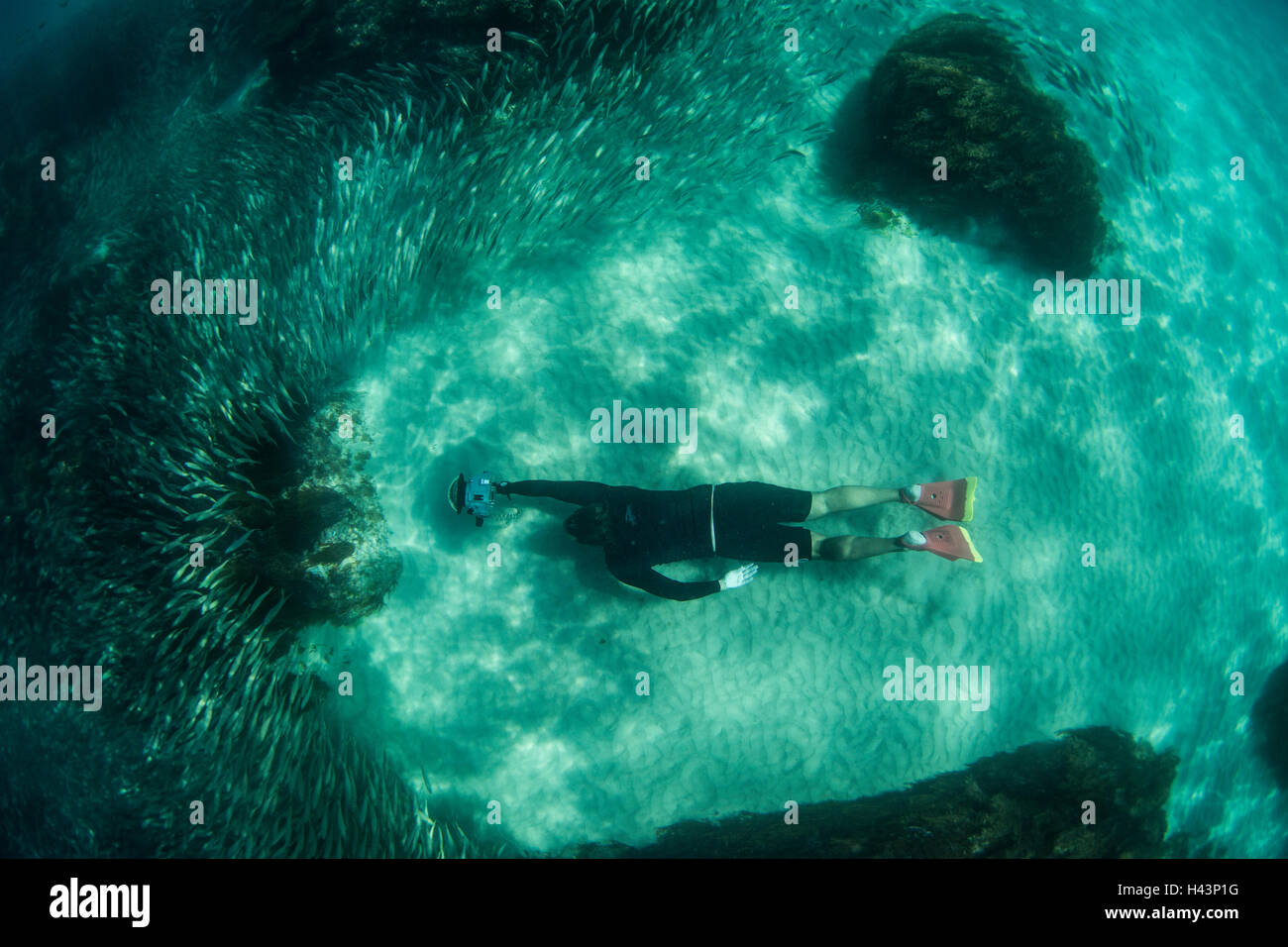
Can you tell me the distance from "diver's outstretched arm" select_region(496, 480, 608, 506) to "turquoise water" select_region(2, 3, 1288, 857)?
53cm

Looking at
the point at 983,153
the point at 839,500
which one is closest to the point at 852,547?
the point at 839,500

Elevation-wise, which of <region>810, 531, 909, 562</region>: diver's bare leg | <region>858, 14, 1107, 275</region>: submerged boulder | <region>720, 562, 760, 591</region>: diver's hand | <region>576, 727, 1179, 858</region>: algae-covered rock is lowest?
<region>576, 727, 1179, 858</region>: algae-covered rock

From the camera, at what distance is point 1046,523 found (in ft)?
23.7

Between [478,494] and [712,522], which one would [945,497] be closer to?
[712,522]

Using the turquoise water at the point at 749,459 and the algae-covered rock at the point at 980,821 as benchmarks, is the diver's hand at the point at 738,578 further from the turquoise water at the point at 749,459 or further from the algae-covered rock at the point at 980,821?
the algae-covered rock at the point at 980,821

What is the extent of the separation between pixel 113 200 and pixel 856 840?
11.8 metres

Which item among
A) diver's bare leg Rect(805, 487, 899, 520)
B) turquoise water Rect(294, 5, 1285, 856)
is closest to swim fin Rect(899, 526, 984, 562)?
diver's bare leg Rect(805, 487, 899, 520)

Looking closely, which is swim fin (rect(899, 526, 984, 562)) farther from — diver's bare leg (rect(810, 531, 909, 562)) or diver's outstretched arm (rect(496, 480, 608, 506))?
diver's outstretched arm (rect(496, 480, 608, 506))

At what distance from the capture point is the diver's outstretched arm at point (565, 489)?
600 centimetres

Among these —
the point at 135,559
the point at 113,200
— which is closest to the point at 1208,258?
the point at 135,559

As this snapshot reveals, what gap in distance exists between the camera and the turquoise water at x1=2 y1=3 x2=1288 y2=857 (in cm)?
626

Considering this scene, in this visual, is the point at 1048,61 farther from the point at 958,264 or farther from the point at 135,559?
the point at 135,559

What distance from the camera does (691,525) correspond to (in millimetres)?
5805

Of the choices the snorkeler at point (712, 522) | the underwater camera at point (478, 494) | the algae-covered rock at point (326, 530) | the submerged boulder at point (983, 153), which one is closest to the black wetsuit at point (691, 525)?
the snorkeler at point (712, 522)
